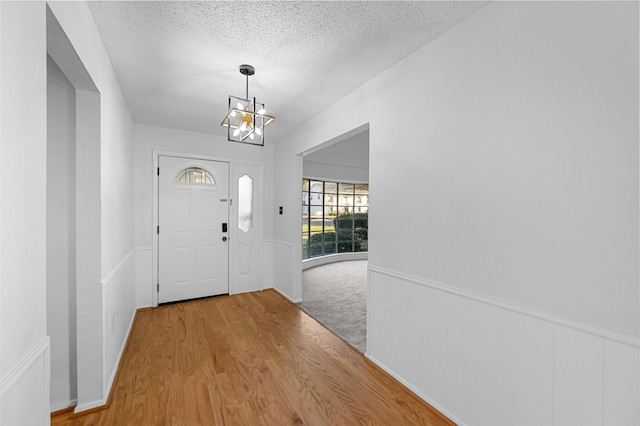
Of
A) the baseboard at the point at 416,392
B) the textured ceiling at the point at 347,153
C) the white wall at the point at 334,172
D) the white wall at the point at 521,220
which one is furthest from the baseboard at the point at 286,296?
the white wall at the point at 334,172

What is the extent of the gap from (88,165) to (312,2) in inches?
70.1

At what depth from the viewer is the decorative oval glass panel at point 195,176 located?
3969 millimetres

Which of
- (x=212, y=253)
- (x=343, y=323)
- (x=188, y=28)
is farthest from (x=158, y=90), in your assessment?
(x=343, y=323)

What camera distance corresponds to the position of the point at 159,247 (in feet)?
12.5

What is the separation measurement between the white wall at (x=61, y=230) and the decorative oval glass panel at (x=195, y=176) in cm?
211

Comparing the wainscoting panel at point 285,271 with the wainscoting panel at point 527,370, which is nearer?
the wainscoting panel at point 527,370

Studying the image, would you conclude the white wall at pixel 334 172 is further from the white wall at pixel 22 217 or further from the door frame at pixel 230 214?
the white wall at pixel 22 217

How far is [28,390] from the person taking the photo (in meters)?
0.92

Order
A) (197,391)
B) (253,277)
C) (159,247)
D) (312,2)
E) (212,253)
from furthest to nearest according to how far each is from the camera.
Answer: (253,277) → (212,253) → (159,247) → (197,391) → (312,2)

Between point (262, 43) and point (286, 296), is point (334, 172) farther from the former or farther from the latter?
point (262, 43)

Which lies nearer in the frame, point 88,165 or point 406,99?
point 88,165

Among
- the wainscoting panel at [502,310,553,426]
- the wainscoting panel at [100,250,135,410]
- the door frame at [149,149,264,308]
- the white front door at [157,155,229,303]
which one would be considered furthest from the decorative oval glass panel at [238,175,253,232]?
the wainscoting panel at [502,310,553,426]

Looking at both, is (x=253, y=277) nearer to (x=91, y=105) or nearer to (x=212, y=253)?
(x=212, y=253)

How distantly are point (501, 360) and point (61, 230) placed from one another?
2.86m
